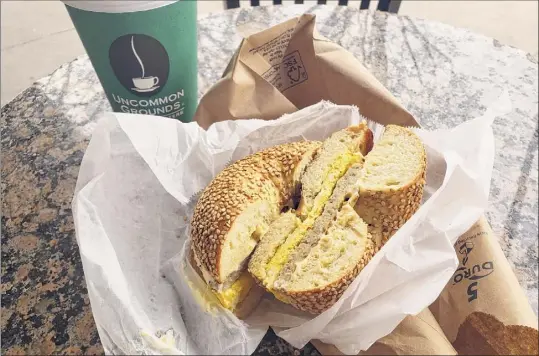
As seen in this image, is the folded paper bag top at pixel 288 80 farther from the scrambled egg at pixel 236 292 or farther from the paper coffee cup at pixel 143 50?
the scrambled egg at pixel 236 292

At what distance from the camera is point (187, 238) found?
866mm

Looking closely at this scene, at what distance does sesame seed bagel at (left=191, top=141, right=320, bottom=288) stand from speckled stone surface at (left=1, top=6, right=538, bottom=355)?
0.15 m

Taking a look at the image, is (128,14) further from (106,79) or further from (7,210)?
(7,210)

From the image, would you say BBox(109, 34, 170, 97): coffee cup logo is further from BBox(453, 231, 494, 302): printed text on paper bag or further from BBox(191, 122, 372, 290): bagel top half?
BBox(453, 231, 494, 302): printed text on paper bag

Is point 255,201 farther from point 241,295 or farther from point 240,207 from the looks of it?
point 241,295

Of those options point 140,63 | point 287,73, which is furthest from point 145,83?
point 287,73

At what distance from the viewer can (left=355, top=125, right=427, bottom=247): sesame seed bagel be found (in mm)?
802

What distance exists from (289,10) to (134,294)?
87 centimetres

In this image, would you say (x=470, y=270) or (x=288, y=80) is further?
(x=288, y=80)

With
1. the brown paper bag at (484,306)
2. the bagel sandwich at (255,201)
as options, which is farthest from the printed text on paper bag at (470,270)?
the bagel sandwich at (255,201)

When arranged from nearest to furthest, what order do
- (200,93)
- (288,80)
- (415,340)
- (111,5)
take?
1. (415,340)
2. (111,5)
3. (288,80)
4. (200,93)

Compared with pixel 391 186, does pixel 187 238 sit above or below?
below

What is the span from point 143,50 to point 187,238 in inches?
12.8

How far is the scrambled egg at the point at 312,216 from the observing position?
2.51 feet
